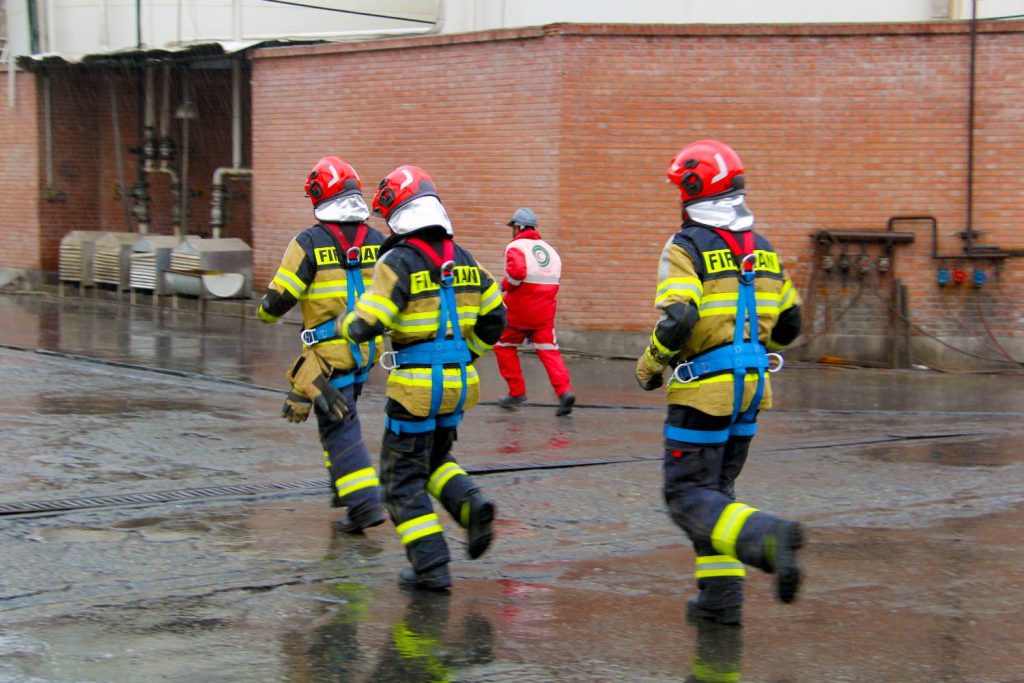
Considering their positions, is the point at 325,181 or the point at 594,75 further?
the point at 594,75

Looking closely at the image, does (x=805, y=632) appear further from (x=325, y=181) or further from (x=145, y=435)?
(x=145, y=435)

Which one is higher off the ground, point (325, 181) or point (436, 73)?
point (436, 73)

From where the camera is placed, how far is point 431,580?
225 inches

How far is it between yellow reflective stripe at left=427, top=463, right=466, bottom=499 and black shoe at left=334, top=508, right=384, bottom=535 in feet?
2.35

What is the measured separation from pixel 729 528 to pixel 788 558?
31 centimetres

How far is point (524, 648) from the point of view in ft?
16.4

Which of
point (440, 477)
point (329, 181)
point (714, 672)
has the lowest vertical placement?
point (714, 672)

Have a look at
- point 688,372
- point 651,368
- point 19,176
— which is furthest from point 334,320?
point 19,176

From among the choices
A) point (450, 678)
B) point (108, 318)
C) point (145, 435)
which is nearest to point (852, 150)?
point (145, 435)

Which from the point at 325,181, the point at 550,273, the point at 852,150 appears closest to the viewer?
the point at 325,181

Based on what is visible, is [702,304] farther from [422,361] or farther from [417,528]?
[417,528]

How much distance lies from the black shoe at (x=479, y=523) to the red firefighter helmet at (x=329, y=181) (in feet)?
6.82

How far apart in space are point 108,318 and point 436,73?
18.1ft

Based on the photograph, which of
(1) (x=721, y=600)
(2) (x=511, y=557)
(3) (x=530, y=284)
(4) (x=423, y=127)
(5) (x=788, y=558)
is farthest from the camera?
(4) (x=423, y=127)
